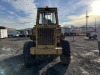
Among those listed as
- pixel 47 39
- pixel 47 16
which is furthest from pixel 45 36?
pixel 47 16

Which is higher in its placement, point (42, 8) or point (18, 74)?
point (42, 8)

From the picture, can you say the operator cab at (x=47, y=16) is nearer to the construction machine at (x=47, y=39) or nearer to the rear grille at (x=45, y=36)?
the construction machine at (x=47, y=39)

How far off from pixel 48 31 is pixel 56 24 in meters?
0.96

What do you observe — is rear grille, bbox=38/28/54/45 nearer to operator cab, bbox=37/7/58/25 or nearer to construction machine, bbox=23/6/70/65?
construction machine, bbox=23/6/70/65

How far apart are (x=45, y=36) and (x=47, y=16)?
1.77 m

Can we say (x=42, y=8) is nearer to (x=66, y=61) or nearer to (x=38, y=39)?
(x=38, y=39)

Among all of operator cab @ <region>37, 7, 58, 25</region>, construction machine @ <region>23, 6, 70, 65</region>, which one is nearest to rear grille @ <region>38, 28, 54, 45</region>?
construction machine @ <region>23, 6, 70, 65</region>

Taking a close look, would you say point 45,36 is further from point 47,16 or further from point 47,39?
point 47,16

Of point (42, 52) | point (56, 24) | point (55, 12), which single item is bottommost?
point (42, 52)

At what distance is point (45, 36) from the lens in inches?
375

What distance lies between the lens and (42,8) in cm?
1047

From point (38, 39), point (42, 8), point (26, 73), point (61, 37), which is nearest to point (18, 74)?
point (26, 73)

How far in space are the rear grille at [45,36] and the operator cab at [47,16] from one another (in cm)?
91

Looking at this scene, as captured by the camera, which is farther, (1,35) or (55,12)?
(1,35)
